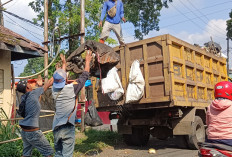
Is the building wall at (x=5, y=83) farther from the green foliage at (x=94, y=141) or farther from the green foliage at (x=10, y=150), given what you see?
the green foliage at (x=94, y=141)

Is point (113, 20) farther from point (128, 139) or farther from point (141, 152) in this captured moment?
point (141, 152)

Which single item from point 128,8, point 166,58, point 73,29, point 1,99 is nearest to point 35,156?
point 1,99

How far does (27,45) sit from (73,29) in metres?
10.9

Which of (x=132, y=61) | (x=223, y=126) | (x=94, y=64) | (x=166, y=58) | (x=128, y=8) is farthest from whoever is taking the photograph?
(x=128, y=8)

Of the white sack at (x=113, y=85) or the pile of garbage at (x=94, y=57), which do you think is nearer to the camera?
the pile of garbage at (x=94, y=57)

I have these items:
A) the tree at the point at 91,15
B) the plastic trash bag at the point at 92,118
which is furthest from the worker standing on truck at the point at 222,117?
the tree at the point at 91,15

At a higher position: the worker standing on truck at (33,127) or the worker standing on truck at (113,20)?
the worker standing on truck at (113,20)

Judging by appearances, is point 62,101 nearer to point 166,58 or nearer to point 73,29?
point 166,58

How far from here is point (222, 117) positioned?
3.26 metres

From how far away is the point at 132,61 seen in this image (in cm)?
724

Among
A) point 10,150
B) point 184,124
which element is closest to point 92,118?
point 10,150

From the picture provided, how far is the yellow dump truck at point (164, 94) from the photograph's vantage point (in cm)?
668

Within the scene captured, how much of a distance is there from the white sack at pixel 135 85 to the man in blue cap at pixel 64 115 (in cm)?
297

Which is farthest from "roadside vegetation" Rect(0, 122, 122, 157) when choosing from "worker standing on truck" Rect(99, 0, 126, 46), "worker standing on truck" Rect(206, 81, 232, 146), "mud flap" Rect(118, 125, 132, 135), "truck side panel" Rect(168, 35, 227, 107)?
"worker standing on truck" Rect(206, 81, 232, 146)
